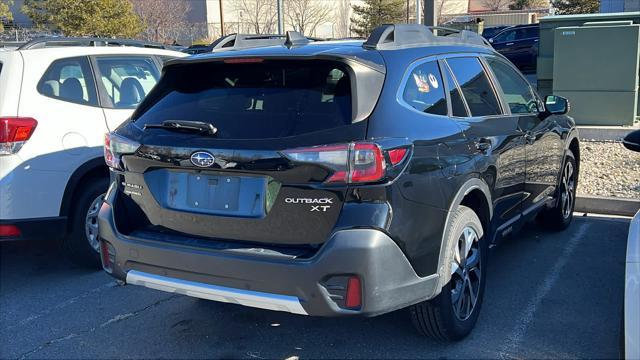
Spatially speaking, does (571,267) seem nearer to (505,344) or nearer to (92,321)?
(505,344)

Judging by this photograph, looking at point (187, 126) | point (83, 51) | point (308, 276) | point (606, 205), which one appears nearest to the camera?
point (308, 276)

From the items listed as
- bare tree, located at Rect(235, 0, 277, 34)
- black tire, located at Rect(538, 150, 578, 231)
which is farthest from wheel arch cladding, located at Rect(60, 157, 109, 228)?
bare tree, located at Rect(235, 0, 277, 34)

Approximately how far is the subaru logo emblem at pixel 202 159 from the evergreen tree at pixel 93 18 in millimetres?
19851

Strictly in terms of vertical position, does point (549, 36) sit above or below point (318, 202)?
above

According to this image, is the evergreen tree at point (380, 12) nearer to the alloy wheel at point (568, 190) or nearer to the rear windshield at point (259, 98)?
the alloy wheel at point (568, 190)

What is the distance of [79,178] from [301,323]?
2257 millimetres

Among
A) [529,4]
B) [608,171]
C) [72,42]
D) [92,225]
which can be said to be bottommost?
[608,171]

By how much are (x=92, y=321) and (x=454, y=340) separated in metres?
2.45

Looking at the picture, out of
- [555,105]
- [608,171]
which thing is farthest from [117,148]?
[608,171]

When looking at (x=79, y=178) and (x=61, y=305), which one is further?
(x=79, y=178)

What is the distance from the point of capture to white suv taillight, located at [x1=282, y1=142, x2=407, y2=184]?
2.99m

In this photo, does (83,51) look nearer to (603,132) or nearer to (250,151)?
(250,151)

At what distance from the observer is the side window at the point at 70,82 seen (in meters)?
5.11

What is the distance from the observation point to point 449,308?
3.58 metres
